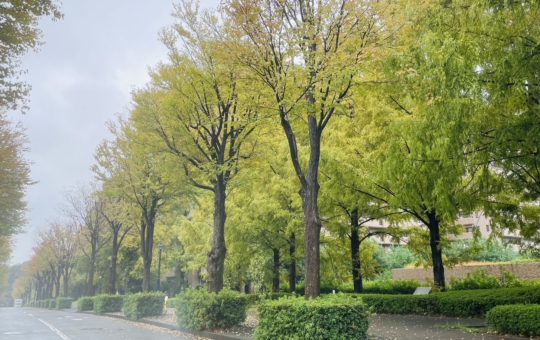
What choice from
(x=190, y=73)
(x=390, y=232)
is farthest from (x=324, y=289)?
(x=190, y=73)

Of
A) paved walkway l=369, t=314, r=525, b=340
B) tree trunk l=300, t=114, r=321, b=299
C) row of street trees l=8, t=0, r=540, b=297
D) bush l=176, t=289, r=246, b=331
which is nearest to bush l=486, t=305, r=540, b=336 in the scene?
paved walkway l=369, t=314, r=525, b=340

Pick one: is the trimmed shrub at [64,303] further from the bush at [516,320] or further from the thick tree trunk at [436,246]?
the bush at [516,320]

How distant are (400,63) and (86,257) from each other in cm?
5342

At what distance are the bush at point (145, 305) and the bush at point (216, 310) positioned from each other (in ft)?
26.6

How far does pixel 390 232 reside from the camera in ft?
57.5

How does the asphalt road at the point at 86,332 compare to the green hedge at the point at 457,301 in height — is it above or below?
below

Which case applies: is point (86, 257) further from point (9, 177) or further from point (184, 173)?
point (184, 173)

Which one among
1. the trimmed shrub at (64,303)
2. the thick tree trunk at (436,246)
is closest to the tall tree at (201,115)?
the thick tree trunk at (436,246)

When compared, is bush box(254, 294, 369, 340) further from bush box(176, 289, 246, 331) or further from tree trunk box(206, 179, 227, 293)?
tree trunk box(206, 179, 227, 293)

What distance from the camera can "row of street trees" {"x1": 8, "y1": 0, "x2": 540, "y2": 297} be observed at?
7633 millimetres

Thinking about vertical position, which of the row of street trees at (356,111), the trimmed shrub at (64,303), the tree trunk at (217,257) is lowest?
the trimmed shrub at (64,303)

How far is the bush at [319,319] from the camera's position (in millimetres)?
7332

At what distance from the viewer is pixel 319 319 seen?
24.1 feet

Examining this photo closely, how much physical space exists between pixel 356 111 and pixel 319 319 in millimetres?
9128
